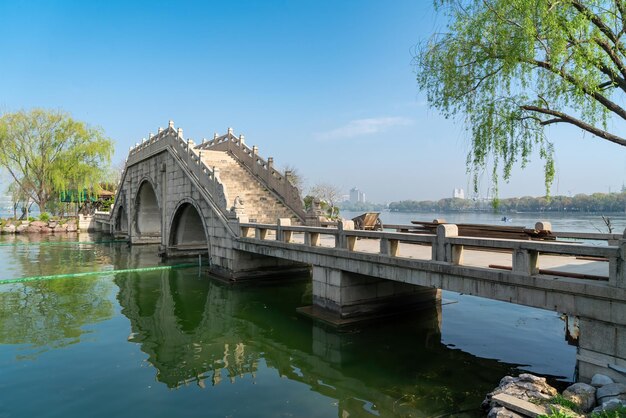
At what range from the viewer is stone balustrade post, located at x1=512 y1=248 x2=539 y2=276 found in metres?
6.44

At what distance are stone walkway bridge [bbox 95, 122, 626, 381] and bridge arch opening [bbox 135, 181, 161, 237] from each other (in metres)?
3.35

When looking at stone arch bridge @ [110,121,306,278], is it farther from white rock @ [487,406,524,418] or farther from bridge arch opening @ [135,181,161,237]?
white rock @ [487,406,524,418]

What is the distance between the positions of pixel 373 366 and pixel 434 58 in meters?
7.28

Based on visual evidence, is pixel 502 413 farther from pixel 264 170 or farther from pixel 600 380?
pixel 264 170

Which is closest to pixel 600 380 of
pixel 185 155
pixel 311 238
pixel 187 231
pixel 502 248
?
pixel 502 248

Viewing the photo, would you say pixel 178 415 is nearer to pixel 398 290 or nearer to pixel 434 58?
pixel 398 290

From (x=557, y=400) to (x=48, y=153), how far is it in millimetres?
47967

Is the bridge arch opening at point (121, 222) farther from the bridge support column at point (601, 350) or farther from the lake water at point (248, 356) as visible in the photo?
the bridge support column at point (601, 350)

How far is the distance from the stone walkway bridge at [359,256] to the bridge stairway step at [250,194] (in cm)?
7

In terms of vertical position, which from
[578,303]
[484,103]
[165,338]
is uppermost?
[484,103]

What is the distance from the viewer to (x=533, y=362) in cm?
796

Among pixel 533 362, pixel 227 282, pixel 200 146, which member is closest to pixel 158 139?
pixel 200 146

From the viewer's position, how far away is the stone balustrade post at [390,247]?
8.88m

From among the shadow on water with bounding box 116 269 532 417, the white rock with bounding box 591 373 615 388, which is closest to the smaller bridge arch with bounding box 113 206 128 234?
the shadow on water with bounding box 116 269 532 417
